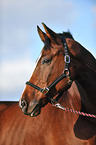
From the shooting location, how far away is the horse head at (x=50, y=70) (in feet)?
11.0

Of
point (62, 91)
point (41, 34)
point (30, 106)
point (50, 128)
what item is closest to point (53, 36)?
point (41, 34)

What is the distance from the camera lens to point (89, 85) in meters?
3.53

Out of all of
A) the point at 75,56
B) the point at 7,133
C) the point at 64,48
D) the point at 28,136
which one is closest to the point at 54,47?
the point at 64,48

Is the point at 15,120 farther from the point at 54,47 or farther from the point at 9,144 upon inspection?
the point at 54,47

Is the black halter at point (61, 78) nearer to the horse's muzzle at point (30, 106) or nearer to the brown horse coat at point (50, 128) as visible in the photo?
the horse's muzzle at point (30, 106)

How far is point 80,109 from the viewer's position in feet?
12.2

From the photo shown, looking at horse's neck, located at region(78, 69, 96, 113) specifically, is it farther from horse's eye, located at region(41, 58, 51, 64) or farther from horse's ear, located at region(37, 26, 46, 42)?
horse's ear, located at region(37, 26, 46, 42)

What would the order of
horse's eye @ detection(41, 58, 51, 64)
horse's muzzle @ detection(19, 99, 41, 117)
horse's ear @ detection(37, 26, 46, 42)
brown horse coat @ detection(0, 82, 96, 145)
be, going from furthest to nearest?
horse's ear @ detection(37, 26, 46, 42)
brown horse coat @ detection(0, 82, 96, 145)
horse's eye @ detection(41, 58, 51, 64)
horse's muzzle @ detection(19, 99, 41, 117)

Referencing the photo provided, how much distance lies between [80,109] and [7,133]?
1.87 meters

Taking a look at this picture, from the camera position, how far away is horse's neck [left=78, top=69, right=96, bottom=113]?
3520 millimetres

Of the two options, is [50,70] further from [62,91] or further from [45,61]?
[62,91]

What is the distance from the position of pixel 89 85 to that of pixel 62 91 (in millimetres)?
469

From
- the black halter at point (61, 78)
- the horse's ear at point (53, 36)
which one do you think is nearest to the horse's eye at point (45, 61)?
the black halter at point (61, 78)

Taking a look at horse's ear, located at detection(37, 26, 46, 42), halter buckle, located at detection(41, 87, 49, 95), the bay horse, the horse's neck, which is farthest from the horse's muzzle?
horse's ear, located at detection(37, 26, 46, 42)
